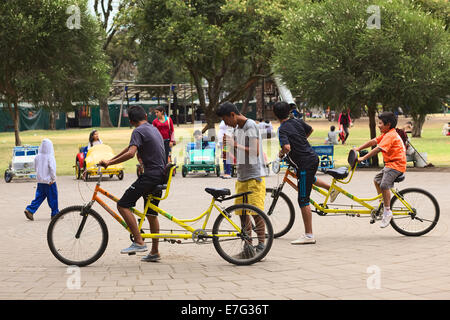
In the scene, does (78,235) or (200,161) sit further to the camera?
(200,161)

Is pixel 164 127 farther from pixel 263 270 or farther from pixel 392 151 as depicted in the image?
pixel 263 270

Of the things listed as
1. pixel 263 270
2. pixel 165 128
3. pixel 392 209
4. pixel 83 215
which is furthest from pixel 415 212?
pixel 165 128

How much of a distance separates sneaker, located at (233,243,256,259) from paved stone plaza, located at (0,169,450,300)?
4.9 inches

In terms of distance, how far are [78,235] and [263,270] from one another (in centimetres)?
194

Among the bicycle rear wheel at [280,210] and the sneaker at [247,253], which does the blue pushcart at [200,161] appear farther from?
the sneaker at [247,253]

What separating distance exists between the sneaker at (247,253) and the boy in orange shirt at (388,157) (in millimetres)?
2285

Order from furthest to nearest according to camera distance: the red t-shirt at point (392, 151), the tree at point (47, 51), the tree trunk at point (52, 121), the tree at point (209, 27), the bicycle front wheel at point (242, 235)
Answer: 1. the tree trunk at point (52, 121)
2. the tree at point (209, 27)
3. the tree at point (47, 51)
4. the red t-shirt at point (392, 151)
5. the bicycle front wheel at point (242, 235)

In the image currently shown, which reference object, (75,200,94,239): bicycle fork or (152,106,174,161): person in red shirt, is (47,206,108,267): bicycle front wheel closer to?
(75,200,94,239): bicycle fork

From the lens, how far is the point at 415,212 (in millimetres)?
9000

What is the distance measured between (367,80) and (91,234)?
1432 centimetres

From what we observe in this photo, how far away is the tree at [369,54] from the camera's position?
19734mm

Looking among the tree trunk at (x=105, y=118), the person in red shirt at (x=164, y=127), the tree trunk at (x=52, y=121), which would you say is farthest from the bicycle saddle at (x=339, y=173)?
the tree trunk at (x=105, y=118)
